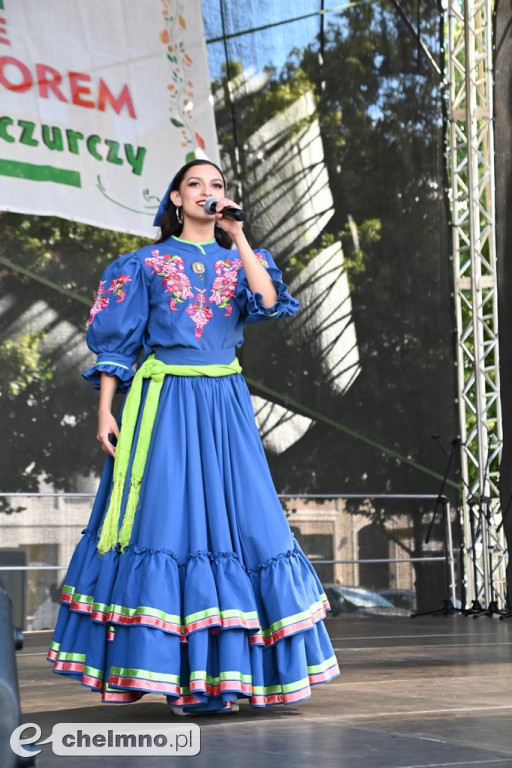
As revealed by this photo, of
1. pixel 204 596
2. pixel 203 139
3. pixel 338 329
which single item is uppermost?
pixel 203 139

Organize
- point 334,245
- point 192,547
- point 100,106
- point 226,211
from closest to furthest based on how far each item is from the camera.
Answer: point 192,547 → point 226,211 → point 100,106 → point 334,245

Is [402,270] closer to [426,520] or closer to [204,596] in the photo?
[426,520]

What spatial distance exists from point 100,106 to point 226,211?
347 centimetres

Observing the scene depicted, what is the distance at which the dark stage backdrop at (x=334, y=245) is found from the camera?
18.6ft

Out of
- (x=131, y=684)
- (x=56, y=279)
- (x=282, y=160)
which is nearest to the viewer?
(x=131, y=684)

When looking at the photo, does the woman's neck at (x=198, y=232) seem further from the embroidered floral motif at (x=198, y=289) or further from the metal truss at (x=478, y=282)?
the metal truss at (x=478, y=282)

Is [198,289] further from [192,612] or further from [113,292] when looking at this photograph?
[192,612]

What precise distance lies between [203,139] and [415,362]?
5.60ft

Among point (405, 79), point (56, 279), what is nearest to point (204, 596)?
point (56, 279)

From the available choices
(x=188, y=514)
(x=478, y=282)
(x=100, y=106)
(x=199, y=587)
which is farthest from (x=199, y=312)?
(x=478, y=282)

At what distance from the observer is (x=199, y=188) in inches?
91.5

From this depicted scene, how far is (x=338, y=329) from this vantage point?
6.03 m

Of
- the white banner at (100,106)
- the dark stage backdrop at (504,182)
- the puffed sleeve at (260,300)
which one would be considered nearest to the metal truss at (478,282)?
the dark stage backdrop at (504,182)

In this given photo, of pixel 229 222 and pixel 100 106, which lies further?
pixel 100 106
